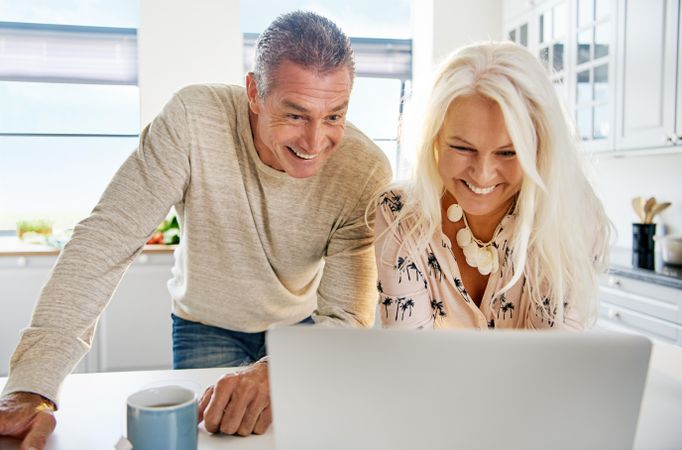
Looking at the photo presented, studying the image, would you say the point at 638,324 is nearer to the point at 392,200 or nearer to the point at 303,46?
the point at 392,200

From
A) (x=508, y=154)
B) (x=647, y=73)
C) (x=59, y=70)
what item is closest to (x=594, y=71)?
(x=647, y=73)

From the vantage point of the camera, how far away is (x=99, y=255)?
1110 millimetres

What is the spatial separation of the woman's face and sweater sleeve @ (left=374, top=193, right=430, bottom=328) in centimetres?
15

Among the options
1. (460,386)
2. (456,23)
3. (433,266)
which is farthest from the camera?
(456,23)

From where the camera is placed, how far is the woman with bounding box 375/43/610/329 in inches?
45.0

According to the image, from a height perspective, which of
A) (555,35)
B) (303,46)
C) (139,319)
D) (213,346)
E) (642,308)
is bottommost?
(139,319)

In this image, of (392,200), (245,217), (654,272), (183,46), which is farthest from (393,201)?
(183,46)

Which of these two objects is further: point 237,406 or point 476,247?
point 476,247

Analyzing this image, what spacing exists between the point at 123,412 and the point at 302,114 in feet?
2.01

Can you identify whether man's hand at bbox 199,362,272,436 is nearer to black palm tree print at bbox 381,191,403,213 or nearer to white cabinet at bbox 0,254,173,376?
black palm tree print at bbox 381,191,403,213

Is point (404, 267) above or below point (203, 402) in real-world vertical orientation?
above

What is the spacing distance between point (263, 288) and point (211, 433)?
2.01 feet

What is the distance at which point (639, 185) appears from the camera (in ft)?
11.2

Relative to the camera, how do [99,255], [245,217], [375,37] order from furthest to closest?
[375,37], [245,217], [99,255]
